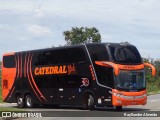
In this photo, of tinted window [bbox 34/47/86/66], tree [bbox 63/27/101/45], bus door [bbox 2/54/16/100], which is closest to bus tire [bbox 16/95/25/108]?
bus door [bbox 2/54/16/100]

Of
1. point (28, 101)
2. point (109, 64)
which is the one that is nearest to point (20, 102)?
point (28, 101)

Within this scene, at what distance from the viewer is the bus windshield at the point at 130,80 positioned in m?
25.1

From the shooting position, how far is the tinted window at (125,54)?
2538 centimetres

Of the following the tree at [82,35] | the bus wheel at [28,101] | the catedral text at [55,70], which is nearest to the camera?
the catedral text at [55,70]

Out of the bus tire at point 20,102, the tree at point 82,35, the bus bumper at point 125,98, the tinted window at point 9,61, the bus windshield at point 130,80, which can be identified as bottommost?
the bus tire at point 20,102

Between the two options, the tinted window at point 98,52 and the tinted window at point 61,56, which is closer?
the tinted window at point 98,52

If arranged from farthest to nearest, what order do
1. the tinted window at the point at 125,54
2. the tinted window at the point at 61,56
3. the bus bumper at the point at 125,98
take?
the tinted window at the point at 61,56
the tinted window at the point at 125,54
the bus bumper at the point at 125,98

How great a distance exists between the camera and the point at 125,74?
25.4 meters

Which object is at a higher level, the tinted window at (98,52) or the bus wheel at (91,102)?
the tinted window at (98,52)

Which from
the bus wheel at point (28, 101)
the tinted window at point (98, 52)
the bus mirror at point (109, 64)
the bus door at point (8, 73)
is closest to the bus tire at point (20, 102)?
the bus wheel at point (28, 101)

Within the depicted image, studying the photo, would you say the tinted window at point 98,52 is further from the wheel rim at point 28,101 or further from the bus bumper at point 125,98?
the wheel rim at point 28,101

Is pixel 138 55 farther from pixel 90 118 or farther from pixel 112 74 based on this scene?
pixel 90 118

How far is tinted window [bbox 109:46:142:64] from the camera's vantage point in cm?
2538

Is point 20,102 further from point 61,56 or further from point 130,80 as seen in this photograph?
point 130,80
